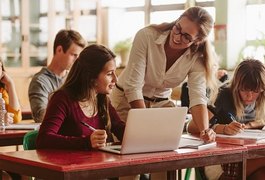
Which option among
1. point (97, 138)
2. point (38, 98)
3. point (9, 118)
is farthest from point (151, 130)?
point (38, 98)

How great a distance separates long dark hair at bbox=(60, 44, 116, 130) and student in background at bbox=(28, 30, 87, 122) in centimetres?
120

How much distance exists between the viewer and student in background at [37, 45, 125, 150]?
2.55 metres

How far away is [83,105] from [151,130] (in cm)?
44

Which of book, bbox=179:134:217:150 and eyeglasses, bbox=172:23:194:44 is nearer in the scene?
book, bbox=179:134:217:150

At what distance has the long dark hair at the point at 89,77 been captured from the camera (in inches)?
107

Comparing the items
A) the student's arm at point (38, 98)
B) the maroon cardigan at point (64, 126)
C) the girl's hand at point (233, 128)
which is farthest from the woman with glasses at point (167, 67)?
the student's arm at point (38, 98)

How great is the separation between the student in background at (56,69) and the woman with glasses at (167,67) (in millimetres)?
783

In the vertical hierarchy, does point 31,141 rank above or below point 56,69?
below

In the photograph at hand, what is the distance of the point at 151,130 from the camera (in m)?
2.41

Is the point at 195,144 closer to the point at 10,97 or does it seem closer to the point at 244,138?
the point at 244,138

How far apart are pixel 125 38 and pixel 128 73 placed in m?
5.09

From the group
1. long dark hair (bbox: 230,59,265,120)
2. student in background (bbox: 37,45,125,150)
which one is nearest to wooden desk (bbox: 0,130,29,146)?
student in background (bbox: 37,45,125,150)

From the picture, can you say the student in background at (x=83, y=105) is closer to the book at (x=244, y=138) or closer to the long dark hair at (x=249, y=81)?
the book at (x=244, y=138)

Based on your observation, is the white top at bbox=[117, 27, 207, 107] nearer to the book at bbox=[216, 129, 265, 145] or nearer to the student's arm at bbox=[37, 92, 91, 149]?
the book at bbox=[216, 129, 265, 145]
